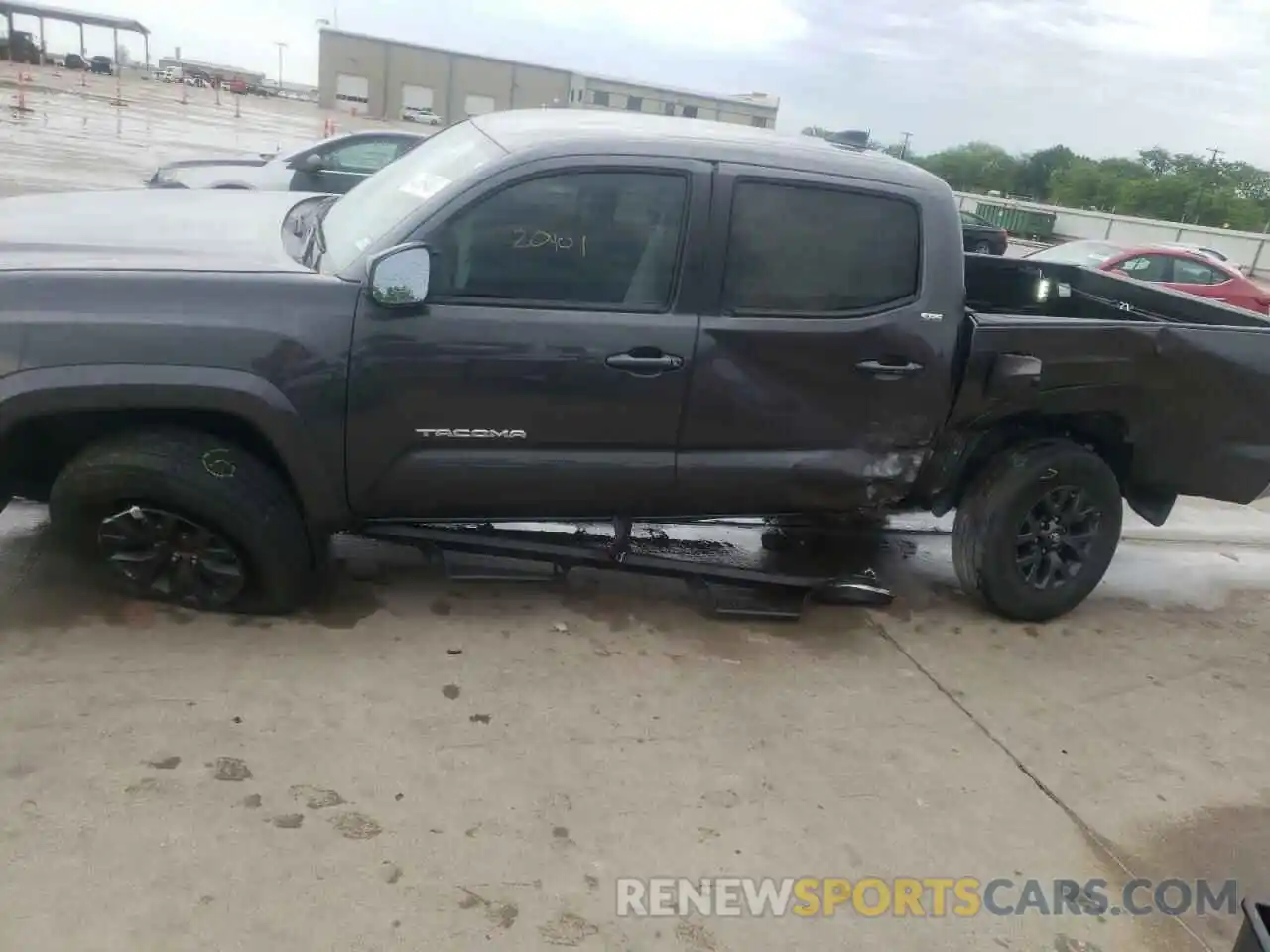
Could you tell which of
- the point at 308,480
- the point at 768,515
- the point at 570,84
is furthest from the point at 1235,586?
the point at 570,84

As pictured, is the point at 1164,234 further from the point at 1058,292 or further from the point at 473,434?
the point at 473,434

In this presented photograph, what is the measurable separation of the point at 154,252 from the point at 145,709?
1.50m

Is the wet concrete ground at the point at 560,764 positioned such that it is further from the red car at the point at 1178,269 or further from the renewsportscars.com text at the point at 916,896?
the red car at the point at 1178,269

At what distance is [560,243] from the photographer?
3418mm

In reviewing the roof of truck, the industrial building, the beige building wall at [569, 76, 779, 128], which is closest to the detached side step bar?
the roof of truck

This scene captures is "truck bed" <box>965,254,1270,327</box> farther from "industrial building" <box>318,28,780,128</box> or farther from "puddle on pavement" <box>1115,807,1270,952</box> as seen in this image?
"industrial building" <box>318,28,780,128</box>

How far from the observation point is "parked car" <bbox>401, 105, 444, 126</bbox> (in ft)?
184

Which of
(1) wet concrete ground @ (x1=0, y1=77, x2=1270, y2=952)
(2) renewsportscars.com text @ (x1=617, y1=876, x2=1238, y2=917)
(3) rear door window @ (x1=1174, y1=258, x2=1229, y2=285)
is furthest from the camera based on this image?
(3) rear door window @ (x1=1174, y1=258, x2=1229, y2=285)

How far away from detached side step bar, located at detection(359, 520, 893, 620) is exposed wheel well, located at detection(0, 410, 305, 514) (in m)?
0.51

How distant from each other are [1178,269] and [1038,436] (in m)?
11.5

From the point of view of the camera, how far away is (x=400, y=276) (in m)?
3.16

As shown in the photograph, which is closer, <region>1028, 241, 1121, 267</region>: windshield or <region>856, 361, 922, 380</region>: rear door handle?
<region>856, 361, 922, 380</region>: rear door handle

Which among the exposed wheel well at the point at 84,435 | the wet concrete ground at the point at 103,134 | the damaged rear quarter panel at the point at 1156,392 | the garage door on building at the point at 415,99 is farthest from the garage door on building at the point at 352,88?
the damaged rear quarter panel at the point at 1156,392

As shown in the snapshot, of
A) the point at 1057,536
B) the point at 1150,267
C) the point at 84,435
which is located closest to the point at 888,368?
the point at 1057,536
